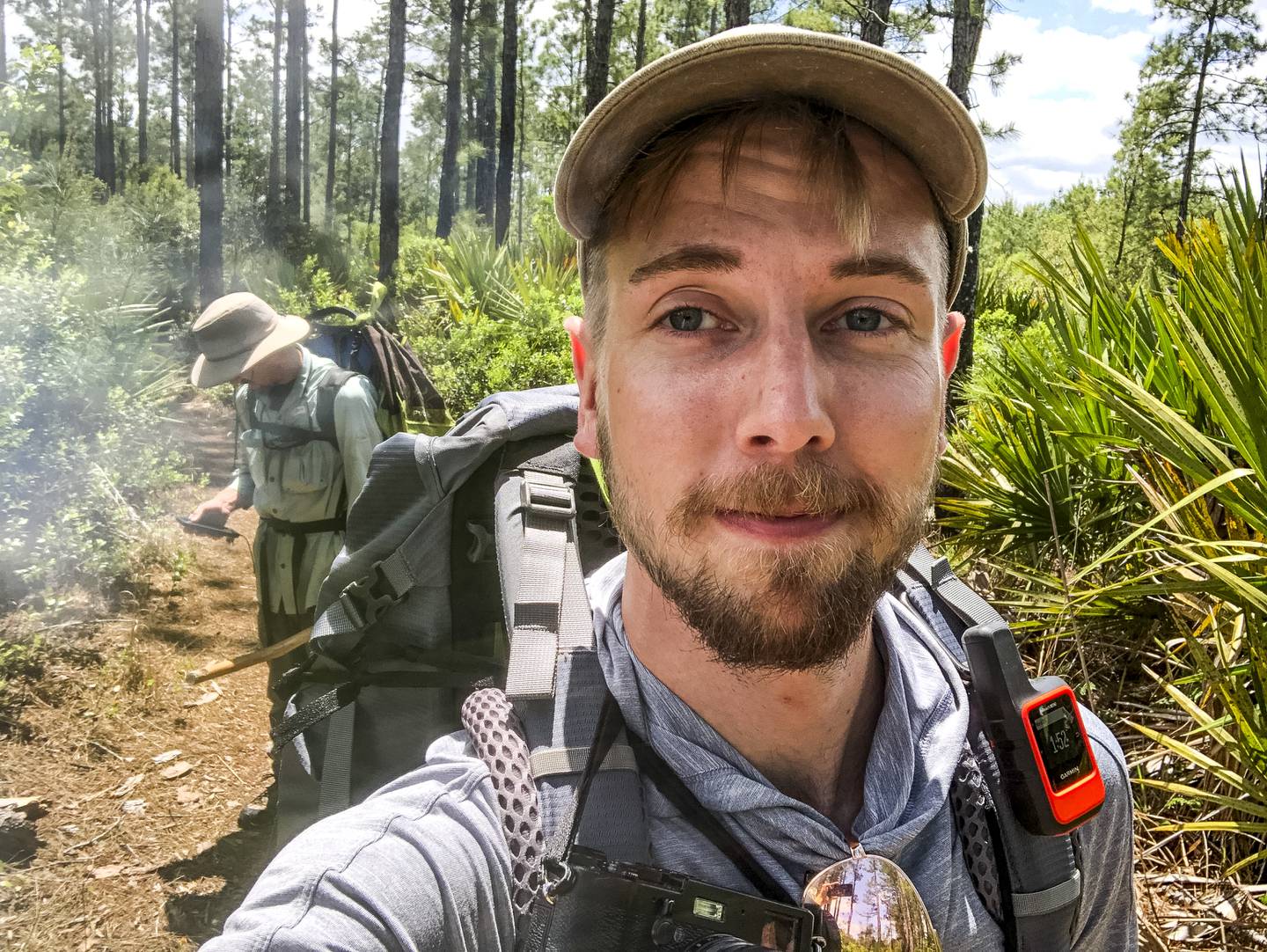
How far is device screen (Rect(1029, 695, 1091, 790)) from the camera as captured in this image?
118 centimetres

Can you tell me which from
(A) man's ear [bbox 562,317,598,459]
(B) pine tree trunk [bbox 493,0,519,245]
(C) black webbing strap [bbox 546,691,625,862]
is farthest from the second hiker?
(B) pine tree trunk [bbox 493,0,519,245]

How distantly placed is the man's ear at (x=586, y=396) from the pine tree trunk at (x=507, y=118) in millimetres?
19338

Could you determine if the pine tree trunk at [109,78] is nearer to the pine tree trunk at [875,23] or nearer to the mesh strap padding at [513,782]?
Answer: the pine tree trunk at [875,23]

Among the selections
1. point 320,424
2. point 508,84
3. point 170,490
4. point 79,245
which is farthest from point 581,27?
point 320,424

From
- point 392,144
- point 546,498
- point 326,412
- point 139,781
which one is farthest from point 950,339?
point 392,144

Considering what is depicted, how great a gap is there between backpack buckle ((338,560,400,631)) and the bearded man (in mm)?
751

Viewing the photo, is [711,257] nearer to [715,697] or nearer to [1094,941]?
[715,697]

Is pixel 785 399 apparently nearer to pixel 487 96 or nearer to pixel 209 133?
pixel 209 133

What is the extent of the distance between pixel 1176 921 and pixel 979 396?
2363 millimetres

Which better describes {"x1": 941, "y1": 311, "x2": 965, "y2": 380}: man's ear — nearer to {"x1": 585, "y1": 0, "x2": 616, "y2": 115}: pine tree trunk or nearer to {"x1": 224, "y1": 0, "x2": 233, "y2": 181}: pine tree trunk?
{"x1": 585, "y1": 0, "x2": 616, "y2": 115}: pine tree trunk

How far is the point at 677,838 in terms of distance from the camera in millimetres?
1091

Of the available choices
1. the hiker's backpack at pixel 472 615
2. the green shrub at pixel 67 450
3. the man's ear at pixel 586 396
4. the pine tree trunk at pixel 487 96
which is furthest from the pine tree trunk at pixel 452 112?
the man's ear at pixel 586 396

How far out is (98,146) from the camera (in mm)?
30188

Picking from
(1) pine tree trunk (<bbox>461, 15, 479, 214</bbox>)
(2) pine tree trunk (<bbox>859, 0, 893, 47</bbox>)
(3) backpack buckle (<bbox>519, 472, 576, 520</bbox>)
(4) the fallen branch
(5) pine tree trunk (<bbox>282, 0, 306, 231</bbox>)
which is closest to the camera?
(3) backpack buckle (<bbox>519, 472, 576, 520</bbox>)
